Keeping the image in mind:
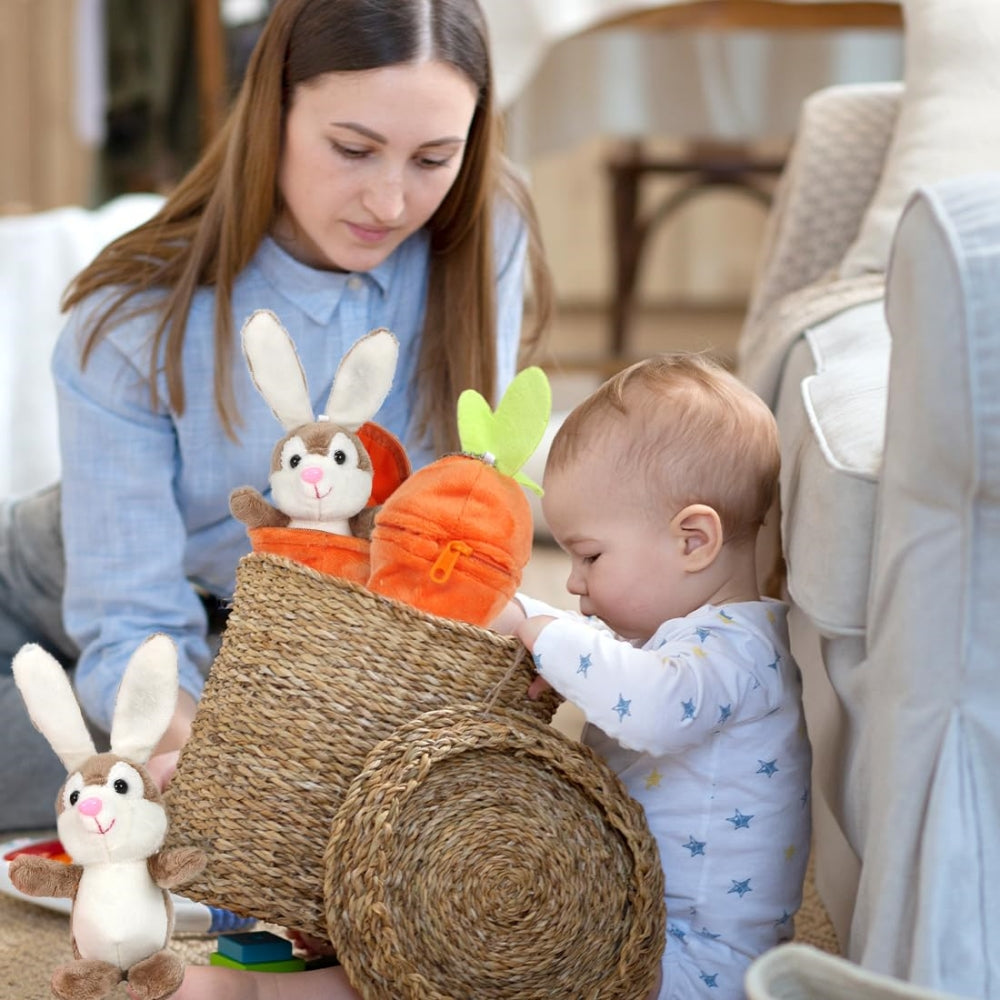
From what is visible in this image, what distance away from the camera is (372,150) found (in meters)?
1.23

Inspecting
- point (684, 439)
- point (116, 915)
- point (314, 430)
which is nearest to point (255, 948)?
point (116, 915)

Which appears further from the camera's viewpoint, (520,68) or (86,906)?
(520,68)

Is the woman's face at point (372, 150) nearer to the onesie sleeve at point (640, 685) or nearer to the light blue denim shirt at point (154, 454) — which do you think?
the light blue denim shirt at point (154, 454)

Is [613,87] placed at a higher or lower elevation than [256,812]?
higher

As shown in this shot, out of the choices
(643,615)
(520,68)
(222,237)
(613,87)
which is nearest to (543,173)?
(613,87)

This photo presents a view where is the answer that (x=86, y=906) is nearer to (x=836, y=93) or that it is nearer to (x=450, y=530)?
(x=450, y=530)

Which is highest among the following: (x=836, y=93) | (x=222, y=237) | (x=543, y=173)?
(x=836, y=93)

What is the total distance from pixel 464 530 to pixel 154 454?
489 mm

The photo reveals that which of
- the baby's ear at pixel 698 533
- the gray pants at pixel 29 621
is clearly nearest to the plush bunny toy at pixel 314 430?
the baby's ear at pixel 698 533

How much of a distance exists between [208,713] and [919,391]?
19.9 inches

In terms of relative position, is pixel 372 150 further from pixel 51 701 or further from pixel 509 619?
pixel 51 701

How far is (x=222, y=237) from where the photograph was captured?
1316 millimetres

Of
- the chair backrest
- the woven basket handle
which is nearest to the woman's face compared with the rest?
the woven basket handle

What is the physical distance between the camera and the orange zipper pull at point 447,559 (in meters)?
0.96
